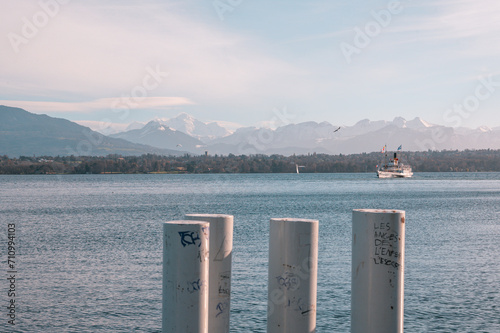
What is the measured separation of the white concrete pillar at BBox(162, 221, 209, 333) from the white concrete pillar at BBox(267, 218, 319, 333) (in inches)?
49.0

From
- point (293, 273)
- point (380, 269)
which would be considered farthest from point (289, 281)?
point (380, 269)

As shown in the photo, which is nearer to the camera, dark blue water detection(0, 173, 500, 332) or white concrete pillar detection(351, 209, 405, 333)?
white concrete pillar detection(351, 209, 405, 333)

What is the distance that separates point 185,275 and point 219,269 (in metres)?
1.15

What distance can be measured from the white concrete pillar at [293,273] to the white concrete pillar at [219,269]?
2.36 ft

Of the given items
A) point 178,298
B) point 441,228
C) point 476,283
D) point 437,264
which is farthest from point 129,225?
point 178,298

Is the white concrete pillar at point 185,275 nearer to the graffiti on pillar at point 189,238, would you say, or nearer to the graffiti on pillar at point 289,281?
the graffiti on pillar at point 189,238

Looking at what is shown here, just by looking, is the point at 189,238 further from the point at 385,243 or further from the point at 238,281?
the point at 238,281

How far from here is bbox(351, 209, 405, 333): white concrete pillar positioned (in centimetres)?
830

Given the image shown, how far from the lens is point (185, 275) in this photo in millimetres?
7980

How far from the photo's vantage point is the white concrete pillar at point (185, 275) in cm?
794

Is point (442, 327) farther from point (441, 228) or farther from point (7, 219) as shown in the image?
point (7, 219)

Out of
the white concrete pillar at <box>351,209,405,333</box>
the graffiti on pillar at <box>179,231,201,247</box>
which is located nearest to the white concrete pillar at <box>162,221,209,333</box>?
the graffiti on pillar at <box>179,231,201,247</box>

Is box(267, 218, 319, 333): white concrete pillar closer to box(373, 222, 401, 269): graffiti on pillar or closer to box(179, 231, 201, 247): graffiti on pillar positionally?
box(373, 222, 401, 269): graffiti on pillar

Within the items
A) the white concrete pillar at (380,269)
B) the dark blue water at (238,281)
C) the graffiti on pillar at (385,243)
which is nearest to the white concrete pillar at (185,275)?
the white concrete pillar at (380,269)
